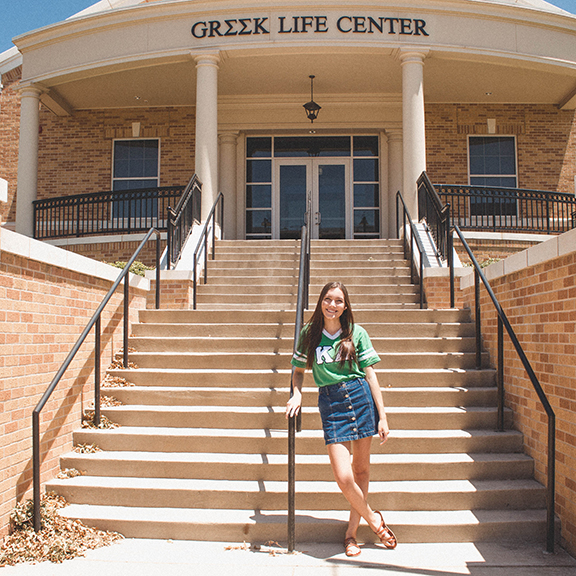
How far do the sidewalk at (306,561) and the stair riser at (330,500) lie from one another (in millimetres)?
324

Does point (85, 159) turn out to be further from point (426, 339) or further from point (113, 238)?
point (426, 339)

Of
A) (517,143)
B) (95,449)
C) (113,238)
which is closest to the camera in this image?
(95,449)

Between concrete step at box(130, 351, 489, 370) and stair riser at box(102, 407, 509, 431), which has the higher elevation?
concrete step at box(130, 351, 489, 370)

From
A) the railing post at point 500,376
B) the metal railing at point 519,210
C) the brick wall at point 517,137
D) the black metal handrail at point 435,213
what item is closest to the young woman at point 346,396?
the railing post at point 500,376

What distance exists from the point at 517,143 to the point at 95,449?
1210 cm

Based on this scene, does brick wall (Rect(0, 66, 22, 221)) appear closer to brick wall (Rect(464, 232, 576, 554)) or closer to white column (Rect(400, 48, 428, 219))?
white column (Rect(400, 48, 428, 219))

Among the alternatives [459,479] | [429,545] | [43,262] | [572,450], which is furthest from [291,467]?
[43,262]

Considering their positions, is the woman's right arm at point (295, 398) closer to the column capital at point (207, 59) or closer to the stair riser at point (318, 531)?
the stair riser at point (318, 531)

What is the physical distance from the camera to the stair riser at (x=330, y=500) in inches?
158

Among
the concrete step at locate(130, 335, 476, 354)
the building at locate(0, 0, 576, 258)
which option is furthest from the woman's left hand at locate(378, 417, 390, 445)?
the building at locate(0, 0, 576, 258)

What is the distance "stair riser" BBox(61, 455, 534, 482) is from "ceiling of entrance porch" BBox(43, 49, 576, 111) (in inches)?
328

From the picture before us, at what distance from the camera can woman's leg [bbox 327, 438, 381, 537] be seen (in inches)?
132

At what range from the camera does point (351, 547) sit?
353cm

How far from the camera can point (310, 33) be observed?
10.3 m
